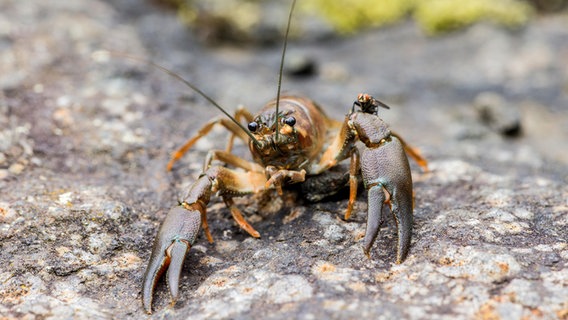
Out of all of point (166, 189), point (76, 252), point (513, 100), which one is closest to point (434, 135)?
point (513, 100)

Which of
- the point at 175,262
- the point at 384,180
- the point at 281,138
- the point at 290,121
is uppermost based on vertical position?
the point at 290,121

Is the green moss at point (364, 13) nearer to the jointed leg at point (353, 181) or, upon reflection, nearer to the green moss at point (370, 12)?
the green moss at point (370, 12)

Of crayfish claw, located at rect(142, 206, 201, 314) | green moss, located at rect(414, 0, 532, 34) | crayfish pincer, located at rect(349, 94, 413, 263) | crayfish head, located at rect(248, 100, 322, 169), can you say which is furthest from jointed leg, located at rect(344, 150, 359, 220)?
green moss, located at rect(414, 0, 532, 34)

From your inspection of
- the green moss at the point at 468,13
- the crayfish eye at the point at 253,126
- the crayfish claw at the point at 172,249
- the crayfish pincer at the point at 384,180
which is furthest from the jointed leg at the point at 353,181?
the green moss at the point at 468,13

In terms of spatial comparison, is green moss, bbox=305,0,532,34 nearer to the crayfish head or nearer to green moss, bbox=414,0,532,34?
green moss, bbox=414,0,532,34

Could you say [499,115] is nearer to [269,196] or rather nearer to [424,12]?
[424,12]

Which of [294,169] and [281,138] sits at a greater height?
[281,138]

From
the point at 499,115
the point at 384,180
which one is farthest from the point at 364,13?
the point at 384,180

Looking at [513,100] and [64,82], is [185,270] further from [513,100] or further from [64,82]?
[513,100]
